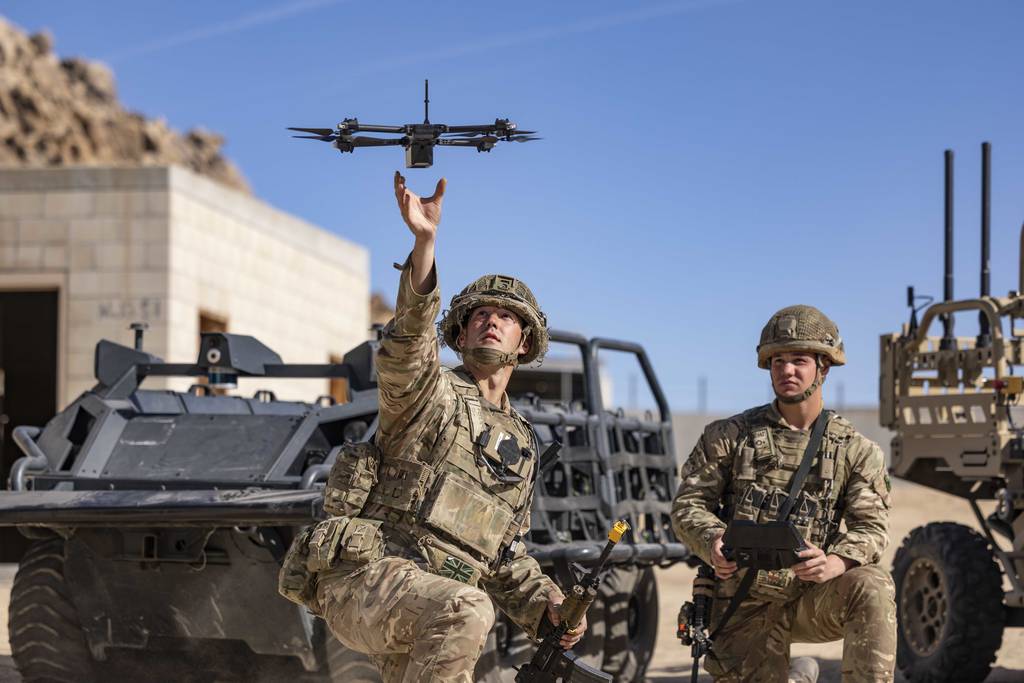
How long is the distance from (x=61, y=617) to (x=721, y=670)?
3094mm

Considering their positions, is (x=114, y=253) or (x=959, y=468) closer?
(x=959, y=468)

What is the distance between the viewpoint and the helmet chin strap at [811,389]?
18.5 feet

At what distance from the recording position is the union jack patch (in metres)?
4.32

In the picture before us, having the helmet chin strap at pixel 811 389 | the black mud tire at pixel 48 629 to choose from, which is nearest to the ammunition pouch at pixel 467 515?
the helmet chin strap at pixel 811 389

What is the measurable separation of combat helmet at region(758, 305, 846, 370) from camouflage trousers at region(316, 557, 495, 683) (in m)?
1.88

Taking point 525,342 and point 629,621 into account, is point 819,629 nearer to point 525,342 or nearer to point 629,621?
point 525,342

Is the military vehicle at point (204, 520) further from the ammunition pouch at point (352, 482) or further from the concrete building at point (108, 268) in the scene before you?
the concrete building at point (108, 268)

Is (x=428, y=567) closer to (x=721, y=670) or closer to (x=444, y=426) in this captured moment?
(x=444, y=426)

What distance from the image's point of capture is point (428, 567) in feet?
14.1

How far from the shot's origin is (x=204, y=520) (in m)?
6.35

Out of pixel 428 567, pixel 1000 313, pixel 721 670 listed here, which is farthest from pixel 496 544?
pixel 1000 313

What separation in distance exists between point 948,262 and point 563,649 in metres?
5.85

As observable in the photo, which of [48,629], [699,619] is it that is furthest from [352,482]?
[48,629]

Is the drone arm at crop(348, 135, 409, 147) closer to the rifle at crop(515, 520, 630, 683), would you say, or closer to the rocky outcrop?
the rifle at crop(515, 520, 630, 683)
